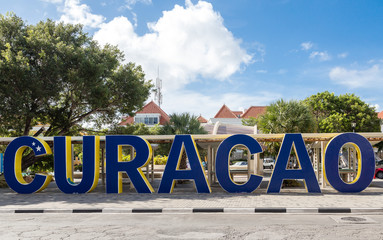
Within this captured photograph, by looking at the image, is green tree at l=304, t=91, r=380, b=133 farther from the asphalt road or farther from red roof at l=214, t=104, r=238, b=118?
the asphalt road

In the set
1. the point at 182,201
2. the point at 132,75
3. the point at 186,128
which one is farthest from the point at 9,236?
the point at 132,75

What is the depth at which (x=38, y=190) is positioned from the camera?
1442 centimetres

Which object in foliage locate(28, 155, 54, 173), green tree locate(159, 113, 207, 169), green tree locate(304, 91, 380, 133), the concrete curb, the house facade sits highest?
the house facade

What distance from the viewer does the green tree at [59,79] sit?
18.4 metres

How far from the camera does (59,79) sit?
19719 mm

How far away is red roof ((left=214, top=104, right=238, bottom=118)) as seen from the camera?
67438mm

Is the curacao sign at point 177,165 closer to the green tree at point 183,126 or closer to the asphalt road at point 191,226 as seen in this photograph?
the asphalt road at point 191,226

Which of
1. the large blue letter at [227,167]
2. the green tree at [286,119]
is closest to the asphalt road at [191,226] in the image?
the large blue letter at [227,167]

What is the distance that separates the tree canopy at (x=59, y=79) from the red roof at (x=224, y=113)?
1747 inches

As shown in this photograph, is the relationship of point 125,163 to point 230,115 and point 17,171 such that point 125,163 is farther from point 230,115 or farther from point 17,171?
point 230,115

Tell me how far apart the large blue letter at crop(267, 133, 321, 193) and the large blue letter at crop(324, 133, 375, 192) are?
0.65 metres

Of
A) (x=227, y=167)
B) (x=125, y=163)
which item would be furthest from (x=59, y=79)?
(x=227, y=167)

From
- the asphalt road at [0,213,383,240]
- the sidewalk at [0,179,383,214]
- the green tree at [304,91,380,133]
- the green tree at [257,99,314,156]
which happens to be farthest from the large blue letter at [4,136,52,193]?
the green tree at [304,91,380,133]

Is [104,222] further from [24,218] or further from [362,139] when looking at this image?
[362,139]
